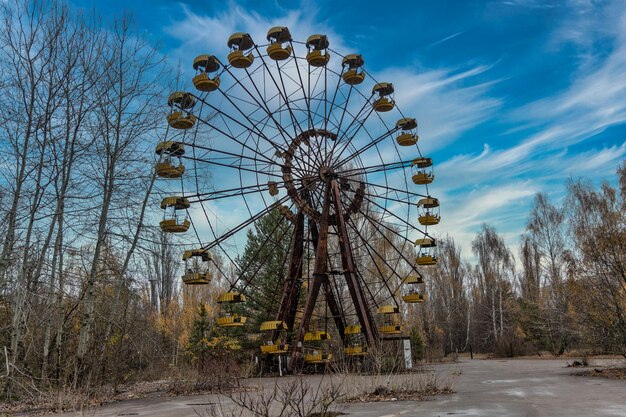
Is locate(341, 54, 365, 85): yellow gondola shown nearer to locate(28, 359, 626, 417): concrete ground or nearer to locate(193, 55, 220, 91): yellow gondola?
locate(193, 55, 220, 91): yellow gondola

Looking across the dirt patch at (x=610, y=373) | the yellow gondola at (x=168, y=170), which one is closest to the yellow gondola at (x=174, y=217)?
the yellow gondola at (x=168, y=170)

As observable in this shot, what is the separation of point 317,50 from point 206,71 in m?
4.39

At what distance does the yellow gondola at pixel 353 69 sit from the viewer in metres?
22.3

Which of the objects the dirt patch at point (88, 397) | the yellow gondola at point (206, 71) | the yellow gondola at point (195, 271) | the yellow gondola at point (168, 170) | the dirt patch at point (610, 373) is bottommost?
the dirt patch at point (88, 397)

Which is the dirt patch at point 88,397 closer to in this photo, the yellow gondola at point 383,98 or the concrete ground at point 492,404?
the concrete ground at point 492,404

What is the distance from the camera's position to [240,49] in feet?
66.3

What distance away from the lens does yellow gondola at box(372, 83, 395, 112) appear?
22797 millimetres

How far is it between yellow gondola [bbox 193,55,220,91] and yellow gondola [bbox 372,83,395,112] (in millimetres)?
6972

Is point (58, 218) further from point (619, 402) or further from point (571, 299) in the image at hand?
point (571, 299)

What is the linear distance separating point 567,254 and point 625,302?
9.74 feet

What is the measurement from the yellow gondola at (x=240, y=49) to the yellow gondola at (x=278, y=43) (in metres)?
0.92

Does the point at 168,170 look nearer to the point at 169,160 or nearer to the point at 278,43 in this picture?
the point at 169,160

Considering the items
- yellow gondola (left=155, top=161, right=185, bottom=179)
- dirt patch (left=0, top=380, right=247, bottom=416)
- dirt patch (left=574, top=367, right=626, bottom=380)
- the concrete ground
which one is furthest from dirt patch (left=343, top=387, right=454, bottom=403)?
yellow gondola (left=155, top=161, right=185, bottom=179)

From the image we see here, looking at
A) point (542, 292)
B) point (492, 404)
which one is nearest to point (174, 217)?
point (492, 404)
